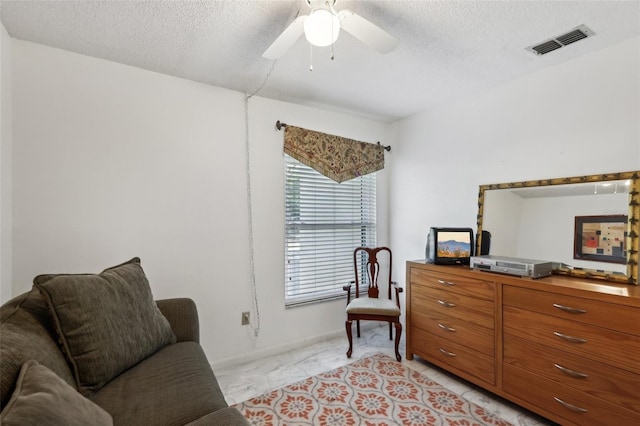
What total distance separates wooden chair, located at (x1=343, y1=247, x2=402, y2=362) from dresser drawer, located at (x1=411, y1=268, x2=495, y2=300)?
0.35 metres

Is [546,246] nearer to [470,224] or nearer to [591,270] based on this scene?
[591,270]

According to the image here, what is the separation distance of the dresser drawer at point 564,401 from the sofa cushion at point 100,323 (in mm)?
2127

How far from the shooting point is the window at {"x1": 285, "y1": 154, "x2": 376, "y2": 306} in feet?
9.63

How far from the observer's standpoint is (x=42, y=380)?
0.85 meters

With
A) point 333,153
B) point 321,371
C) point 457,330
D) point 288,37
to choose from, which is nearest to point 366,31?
point 288,37

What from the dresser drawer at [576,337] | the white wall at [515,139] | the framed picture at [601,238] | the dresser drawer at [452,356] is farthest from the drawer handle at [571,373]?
the white wall at [515,139]

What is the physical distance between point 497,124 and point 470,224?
34.1 inches

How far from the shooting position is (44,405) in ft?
2.46

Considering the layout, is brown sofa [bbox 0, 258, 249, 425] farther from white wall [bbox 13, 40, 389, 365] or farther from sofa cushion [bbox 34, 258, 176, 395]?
white wall [bbox 13, 40, 389, 365]

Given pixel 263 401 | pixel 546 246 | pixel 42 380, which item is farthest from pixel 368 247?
pixel 42 380

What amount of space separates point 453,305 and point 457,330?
0.59 ft

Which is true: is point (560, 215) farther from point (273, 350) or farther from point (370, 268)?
point (273, 350)

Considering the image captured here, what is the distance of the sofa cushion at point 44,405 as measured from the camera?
70 cm

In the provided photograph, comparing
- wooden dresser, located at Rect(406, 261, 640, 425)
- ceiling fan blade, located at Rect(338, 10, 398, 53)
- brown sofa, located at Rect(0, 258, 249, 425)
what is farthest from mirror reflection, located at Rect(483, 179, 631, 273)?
brown sofa, located at Rect(0, 258, 249, 425)
